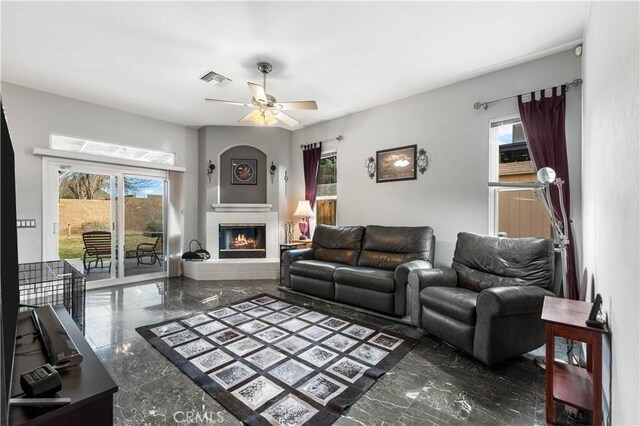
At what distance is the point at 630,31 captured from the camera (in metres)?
1.03

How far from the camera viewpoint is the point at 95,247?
15.2ft

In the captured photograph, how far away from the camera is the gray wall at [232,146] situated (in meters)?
5.62

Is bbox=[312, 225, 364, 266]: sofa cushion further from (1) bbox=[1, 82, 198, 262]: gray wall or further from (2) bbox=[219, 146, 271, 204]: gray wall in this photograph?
(1) bbox=[1, 82, 198, 262]: gray wall

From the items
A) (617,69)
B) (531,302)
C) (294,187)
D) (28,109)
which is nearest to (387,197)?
(294,187)

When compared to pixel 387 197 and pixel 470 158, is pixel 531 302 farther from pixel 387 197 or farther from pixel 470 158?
pixel 387 197

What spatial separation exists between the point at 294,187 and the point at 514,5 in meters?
4.27

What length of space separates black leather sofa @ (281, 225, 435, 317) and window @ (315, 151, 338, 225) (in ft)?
1.91

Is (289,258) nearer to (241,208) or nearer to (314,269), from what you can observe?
(314,269)

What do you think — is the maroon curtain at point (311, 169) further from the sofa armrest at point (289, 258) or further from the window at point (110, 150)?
the window at point (110, 150)

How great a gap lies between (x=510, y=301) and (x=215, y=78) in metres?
3.81

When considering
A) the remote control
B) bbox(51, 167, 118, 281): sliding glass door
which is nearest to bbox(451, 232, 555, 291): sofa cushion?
the remote control

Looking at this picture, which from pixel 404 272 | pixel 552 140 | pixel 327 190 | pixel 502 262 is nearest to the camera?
pixel 502 262

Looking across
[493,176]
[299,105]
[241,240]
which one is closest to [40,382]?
[299,105]

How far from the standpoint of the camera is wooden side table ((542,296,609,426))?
1.44 meters
